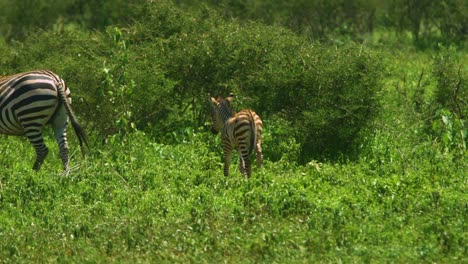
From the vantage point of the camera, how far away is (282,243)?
9.28 metres

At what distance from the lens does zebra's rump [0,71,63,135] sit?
12.9 m

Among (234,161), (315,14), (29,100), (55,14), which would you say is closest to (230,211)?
(234,161)

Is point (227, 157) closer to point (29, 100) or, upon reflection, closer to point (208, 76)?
point (29, 100)

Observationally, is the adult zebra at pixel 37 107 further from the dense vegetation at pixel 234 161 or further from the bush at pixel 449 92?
the bush at pixel 449 92

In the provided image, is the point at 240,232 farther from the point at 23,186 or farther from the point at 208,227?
the point at 23,186

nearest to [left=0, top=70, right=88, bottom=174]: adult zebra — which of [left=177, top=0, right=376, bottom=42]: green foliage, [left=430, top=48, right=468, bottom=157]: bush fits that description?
[left=430, top=48, right=468, bottom=157]: bush

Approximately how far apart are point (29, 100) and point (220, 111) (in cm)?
255

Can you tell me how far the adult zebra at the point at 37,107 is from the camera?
12938mm

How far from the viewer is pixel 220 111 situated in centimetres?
1377

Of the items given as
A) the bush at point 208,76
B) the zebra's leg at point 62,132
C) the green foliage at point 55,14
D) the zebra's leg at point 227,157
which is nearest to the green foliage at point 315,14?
the green foliage at point 55,14

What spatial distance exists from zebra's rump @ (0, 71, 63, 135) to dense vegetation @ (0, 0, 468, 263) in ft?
2.01

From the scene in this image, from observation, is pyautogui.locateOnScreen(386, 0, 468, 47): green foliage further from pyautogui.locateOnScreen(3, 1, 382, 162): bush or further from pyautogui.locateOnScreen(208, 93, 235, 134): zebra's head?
pyautogui.locateOnScreen(208, 93, 235, 134): zebra's head

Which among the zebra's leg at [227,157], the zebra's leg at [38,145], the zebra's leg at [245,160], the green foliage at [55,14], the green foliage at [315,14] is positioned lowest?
the green foliage at [55,14]

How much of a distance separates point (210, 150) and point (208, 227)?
443 centimetres
